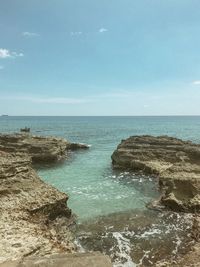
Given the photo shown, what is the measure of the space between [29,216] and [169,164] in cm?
2055

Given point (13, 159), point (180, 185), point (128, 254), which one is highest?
point (13, 159)

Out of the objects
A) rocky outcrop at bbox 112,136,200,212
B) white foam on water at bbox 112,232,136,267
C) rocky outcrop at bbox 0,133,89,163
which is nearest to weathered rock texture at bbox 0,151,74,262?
white foam on water at bbox 112,232,136,267

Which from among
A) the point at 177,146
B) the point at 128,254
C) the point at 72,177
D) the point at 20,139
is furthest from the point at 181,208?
the point at 20,139

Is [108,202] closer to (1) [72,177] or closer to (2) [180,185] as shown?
(2) [180,185]

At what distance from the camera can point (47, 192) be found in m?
19.7

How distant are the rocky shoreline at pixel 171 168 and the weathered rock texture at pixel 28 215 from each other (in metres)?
4.92

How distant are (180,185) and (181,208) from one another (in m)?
2.41

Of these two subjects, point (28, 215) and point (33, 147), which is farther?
point (33, 147)

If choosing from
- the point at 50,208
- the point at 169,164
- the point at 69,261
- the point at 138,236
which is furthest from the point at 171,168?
the point at 69,261

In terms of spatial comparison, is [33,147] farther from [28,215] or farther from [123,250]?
[123,250]

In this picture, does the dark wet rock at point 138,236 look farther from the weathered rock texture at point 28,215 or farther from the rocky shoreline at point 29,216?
the weathered rock texture at point 28,215

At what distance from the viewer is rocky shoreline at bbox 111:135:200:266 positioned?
2141cm

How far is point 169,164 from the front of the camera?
114 feet

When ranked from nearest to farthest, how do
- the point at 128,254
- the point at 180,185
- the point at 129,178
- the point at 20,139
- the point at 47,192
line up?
the point at 128,254
the point at 47,192
the point at 180,185
the point at 129,178
the point at 20,139
